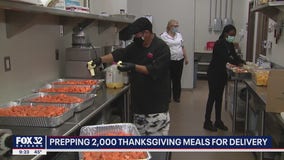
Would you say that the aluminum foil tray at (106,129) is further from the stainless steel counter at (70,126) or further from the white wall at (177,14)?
the white wall at (177,14)

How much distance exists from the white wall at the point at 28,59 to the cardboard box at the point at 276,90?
1.90 meters

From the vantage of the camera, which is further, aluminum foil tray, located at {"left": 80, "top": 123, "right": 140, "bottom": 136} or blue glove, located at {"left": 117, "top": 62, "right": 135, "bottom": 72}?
blue glove, located at {"left": 117, "top": 62, "right": 135, "bottom": 72}

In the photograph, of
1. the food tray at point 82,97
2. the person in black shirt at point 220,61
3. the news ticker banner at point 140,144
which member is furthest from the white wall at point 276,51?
the news ticker banner at point 140,144

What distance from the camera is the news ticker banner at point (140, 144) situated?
152 cm

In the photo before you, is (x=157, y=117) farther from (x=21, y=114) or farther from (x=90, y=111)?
(x=21, y=114)

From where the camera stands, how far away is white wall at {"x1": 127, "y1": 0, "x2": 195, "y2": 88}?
7.12 metres

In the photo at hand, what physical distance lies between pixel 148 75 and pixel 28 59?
1010mm

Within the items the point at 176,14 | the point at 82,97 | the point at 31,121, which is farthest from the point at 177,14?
the point at 31,121

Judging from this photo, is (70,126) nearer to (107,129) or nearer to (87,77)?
(107,129)

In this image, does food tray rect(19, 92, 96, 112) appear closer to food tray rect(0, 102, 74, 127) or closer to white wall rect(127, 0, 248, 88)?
food tray rect(0, 102, 74, 127)

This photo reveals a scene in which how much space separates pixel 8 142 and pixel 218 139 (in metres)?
0.99

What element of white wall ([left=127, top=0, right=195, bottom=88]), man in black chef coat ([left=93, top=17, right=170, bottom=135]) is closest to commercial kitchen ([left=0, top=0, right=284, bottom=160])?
man in black chef coat ([left=93, top=17, right=170, bottom=135])

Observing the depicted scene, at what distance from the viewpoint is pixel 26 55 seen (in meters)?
2.64

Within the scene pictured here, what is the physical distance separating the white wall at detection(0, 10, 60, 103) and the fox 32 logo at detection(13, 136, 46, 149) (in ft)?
2.70
